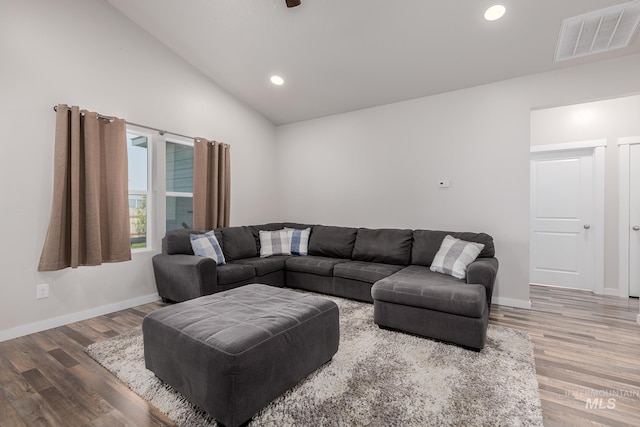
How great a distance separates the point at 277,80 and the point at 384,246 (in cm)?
259

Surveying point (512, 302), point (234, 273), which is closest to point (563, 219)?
point (512, 302)

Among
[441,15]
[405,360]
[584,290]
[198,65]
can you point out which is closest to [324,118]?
[198,65]

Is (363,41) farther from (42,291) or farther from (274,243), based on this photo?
(42,291)

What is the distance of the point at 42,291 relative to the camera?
275 cm

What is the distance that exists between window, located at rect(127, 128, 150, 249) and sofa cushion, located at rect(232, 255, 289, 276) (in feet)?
3.79

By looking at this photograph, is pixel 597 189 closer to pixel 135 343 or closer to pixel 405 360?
pixel 405 360

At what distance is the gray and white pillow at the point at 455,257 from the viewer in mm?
2896

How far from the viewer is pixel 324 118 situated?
480 cm

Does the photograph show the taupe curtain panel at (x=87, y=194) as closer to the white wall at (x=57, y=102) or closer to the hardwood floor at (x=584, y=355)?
the white wall at (x=57, y=102)

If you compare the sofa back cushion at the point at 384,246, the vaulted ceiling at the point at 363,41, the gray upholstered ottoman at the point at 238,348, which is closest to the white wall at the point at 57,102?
the vaulted ceiling at the point at 363,41

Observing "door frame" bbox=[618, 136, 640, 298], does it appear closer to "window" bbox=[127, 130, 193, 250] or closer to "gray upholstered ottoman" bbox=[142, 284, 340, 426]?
"gray upholstered ottoman" bbox=[142, 284, 340, 426]

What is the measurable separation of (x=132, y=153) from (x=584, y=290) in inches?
237

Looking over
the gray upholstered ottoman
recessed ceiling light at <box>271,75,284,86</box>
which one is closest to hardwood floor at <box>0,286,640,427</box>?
the gray upholstered ottoman

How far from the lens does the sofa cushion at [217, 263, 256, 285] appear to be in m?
3.23
